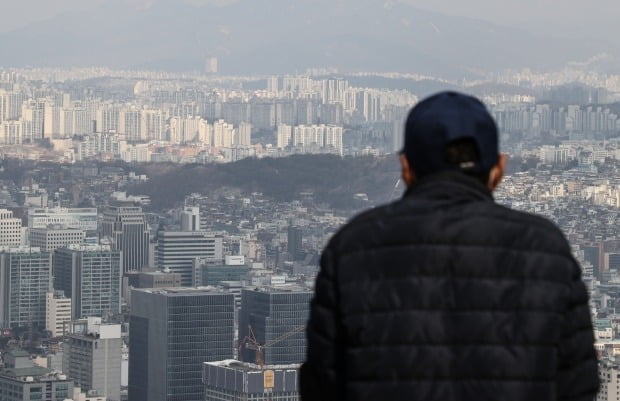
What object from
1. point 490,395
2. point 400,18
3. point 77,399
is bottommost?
point 77,399

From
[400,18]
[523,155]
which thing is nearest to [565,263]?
[523,155]

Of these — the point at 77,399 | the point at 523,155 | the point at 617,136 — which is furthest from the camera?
the point at 617,136

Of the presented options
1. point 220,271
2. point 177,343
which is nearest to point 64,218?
point 220,271

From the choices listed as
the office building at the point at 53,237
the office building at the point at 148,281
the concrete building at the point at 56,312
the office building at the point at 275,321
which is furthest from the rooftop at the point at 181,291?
the office building at the point at 53,237

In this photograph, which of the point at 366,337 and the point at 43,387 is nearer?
the point at 366,337

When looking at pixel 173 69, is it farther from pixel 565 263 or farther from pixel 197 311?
pixel 565 263

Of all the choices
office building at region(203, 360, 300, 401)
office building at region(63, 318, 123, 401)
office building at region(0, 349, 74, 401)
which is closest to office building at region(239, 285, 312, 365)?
office building at region(203, 360, 300, 401)

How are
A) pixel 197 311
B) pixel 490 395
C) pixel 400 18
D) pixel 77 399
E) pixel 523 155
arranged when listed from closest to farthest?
pixel 490 395
pixel 77 399
pixel 197 311
pixel 523 155
pixel 400 18

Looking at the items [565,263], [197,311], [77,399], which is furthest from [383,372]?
[197,311]

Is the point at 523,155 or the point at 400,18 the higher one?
the point at 400,18
